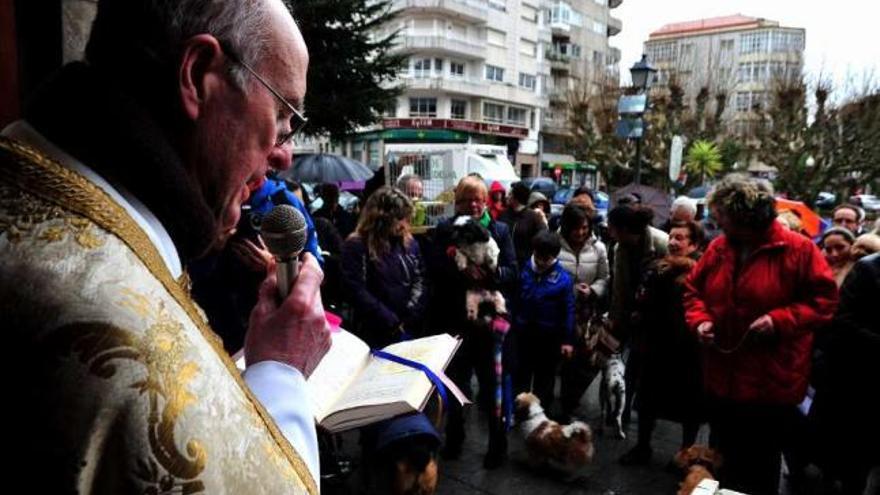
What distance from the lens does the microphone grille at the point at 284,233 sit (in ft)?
4.34

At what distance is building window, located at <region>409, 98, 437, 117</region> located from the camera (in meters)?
41.9

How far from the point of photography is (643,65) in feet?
39.0

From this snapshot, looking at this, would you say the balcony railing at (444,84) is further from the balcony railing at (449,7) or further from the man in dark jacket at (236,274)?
the man in dark jacket at (236,274)

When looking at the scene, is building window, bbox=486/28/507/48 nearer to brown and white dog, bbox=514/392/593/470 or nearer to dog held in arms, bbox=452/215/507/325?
dog held in arms, bbox=452/215/507/325

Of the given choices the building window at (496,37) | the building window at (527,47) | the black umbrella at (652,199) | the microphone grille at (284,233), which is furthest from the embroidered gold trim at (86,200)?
the building window at (527,47)

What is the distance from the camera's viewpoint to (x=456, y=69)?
4444 centimetres

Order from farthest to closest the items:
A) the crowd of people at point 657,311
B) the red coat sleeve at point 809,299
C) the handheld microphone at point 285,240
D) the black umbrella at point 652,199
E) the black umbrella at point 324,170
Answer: the black umbrella at point 324,170
the black umbrella at point 652,199
the crowd of people at point 657,311
the red coat sleeve at point 809,299
the handheld microphone at point 285,240

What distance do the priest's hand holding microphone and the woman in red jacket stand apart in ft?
8.99

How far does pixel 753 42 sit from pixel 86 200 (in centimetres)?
7241

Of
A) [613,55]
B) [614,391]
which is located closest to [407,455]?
[614,391]

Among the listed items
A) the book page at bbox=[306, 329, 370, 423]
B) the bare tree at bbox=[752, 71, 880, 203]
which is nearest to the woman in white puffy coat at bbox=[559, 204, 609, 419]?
the book page at bbox=[306, 329, 370, 423]

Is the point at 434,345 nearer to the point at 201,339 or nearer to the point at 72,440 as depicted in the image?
the point at 201,339

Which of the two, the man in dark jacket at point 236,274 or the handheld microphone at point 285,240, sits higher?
the handheld microphone at point 285,240

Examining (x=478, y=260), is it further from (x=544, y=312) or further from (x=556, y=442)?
(x=556, y=442)
